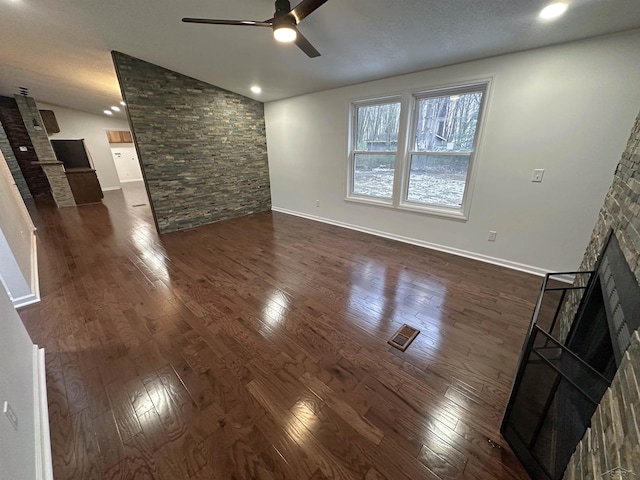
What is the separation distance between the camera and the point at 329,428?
1.27m

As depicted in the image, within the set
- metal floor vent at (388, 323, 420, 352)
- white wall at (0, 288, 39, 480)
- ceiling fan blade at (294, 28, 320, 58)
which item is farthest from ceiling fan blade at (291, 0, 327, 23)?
white wall at (0, 288, 39, 480)

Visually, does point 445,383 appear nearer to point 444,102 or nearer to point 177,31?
point 444,102

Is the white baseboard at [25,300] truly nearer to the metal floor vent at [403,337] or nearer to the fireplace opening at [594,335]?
the metal floor vent at [403,337]

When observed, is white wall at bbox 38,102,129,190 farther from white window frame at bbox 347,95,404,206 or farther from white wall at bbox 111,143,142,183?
white window frame at bbox 347,95,404,206

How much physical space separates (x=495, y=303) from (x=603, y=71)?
2.19 m

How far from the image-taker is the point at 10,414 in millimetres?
973

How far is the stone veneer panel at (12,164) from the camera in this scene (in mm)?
6434

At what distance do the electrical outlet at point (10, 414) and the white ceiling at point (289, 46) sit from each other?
9.74 feet

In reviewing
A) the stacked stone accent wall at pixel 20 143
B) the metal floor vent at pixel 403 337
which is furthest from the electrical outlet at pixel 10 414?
the stacked stone accent wall at pixel 20 143

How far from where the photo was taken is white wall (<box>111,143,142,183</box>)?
30.5 ft

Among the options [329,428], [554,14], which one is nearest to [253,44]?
[554,14]

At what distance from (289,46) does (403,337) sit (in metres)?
3.16

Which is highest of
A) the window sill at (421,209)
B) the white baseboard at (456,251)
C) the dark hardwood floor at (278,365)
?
the window sill at (421,209)

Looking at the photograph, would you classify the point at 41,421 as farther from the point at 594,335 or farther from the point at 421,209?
the point at 421,209
